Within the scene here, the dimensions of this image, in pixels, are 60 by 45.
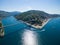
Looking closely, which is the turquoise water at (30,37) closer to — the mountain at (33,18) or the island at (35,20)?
the island at (35,20)

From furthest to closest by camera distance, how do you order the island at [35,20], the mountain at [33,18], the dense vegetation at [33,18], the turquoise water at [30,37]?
the dense vegetation at [33,18], the mountain at [33,18], the island at [35,20], the turquoise water at [30,37]

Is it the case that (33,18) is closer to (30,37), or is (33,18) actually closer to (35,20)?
(35,20)

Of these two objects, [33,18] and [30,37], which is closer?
[30,37]

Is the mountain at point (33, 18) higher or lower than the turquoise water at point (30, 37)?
higher

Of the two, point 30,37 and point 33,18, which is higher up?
point 33,18

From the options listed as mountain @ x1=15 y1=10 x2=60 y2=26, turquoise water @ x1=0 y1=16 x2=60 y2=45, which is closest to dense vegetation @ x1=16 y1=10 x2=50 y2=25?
mountain @ x1=15 y1=10 x2=60 y2=26

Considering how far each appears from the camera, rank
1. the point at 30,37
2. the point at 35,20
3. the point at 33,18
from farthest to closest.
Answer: the point at 33,18 → the point at 35,20 → the point at 30,37

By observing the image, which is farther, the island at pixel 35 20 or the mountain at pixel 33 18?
the mountain at pixel 33 18

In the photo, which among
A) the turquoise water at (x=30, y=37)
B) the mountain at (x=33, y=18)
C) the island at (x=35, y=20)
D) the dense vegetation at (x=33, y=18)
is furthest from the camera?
the dense vegetation at (x=33, y=18)

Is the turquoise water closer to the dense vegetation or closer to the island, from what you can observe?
the island

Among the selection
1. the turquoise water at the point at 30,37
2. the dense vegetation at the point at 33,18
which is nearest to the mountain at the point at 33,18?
the dense vegetation at the point at 33,18

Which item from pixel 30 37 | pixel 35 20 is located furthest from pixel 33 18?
pixel 30 37

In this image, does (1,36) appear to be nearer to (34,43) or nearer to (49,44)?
(34,43)
